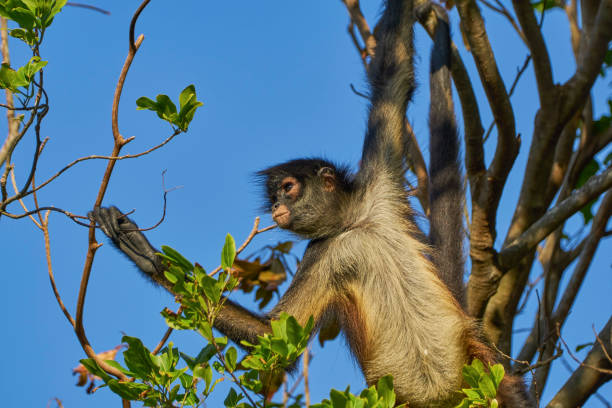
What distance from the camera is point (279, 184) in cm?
536

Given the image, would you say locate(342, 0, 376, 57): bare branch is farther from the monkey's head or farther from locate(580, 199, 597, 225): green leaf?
locate(580, 199, 597, 225): green leaf

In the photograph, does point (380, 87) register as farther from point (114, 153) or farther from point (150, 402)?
point (150, 402)

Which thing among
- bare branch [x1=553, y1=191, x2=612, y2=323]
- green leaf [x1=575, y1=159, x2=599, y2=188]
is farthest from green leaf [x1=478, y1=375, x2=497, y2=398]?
green leaf [x1=575, y1=159, x2=599, y2=188]

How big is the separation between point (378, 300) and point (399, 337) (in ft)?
0.92

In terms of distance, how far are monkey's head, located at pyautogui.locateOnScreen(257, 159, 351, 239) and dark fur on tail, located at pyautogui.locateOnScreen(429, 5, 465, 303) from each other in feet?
2.24

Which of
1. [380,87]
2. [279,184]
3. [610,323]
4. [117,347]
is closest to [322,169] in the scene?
[279,184]

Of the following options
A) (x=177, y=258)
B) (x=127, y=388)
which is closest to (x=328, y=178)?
(x=177, y=258)

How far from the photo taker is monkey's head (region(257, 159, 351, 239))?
512 centimetres

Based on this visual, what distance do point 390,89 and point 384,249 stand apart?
127cm

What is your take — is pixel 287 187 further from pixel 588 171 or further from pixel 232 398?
pixel 588 171

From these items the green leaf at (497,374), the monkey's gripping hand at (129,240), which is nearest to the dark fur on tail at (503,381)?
the green leaf at (497,374)

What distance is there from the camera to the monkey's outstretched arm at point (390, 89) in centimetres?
512

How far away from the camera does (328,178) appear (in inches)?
208

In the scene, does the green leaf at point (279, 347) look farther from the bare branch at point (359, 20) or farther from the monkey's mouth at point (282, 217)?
the bare branch at point (359, 20)
